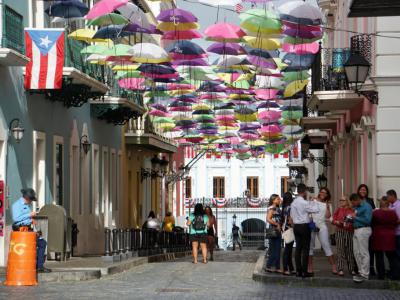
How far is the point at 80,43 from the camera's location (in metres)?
31.5

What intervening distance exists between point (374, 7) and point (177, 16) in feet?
31.3

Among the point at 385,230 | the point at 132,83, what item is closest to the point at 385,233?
the point at 385,230

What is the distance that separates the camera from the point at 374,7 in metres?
17.7

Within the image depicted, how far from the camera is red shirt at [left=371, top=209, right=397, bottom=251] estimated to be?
2148 cm

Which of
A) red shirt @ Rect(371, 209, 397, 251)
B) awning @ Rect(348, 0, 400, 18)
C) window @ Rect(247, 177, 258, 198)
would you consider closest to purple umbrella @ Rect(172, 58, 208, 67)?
red shirt @ Rect(371, 209, 397, 251)

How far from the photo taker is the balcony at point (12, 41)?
2383 cm

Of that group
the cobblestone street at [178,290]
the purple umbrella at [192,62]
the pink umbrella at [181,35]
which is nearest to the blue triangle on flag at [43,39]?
the pink umbrella at [181,35]

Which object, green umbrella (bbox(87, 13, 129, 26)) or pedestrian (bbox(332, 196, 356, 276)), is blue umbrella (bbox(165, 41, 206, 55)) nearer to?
green umbrella (bbox(87, 13, 129, 26))

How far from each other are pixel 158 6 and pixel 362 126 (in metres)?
33.3

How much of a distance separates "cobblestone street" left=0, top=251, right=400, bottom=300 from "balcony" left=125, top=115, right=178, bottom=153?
70.3 ft

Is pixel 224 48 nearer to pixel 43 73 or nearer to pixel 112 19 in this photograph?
pixel 112 19

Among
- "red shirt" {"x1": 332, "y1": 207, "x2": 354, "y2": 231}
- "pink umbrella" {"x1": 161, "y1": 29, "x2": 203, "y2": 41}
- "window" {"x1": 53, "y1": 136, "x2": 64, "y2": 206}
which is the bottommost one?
"red shirt" {"x1": 332, "y1": 207, "x2": 354, "y2": 231}

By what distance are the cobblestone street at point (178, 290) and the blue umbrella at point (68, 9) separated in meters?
5.62

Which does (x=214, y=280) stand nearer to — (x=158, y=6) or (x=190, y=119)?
(x=190, y=119)
